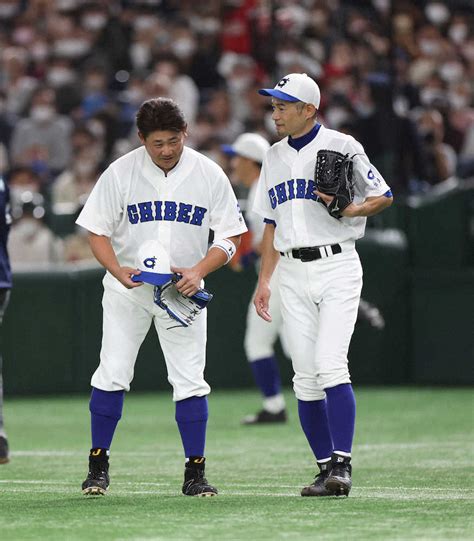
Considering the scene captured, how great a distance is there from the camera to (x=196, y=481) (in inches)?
268

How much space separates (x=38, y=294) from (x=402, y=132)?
4366mm

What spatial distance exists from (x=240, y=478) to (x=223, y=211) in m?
1.69

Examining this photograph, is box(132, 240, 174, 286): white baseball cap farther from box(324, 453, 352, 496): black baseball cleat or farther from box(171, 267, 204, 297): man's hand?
box(324, 453, 352, 496): black baseball cleat

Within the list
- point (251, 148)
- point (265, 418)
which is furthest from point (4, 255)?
point (265, 418)

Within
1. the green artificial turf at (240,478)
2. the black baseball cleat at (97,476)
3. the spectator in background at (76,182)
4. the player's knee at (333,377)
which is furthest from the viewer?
the spectator in background at (76,182)

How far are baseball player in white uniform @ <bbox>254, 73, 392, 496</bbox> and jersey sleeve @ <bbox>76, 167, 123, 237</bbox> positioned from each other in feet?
2.71

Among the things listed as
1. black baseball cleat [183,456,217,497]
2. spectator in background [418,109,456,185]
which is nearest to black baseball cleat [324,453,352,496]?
black baseball cleat [183,456,217,497]

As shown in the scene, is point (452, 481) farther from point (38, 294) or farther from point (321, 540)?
point (38, 294)

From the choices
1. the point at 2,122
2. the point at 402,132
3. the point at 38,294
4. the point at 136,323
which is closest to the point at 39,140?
the point at 2,122

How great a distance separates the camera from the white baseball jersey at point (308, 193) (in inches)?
271

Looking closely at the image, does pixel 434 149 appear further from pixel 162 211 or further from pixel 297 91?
pixel 162 211

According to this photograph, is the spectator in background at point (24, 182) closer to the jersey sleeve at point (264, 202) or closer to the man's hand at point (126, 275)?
the jersey sleeve at point (264, 202)

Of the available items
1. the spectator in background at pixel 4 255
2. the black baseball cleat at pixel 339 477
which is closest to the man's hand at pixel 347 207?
the black baseball cleat at pixel 339 477

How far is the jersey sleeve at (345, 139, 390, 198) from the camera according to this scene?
688 centimetres
